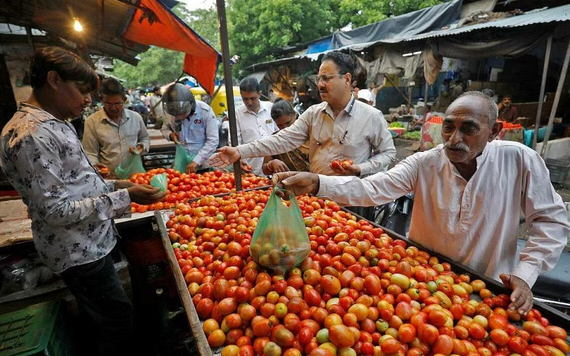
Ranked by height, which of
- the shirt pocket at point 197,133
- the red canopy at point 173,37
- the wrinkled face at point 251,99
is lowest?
the shirt pocket at point 197,133

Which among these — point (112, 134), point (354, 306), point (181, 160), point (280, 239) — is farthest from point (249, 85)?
point (354, 306)

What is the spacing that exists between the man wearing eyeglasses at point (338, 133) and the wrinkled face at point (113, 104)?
1778 millimetres

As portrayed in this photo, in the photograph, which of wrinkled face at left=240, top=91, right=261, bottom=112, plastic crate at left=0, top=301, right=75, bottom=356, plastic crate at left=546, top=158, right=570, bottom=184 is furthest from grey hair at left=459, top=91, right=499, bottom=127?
plastic crate at left=546, top=158, right=570, bottom=184

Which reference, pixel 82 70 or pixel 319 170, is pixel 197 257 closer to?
pixel 82 70

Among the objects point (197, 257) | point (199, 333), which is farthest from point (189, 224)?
point (199, 333)

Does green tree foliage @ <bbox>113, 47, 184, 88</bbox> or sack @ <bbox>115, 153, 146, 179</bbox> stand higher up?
green tree foliage @ <bbox>113, 47, 184, 88</bbox>

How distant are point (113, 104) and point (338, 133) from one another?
297 centimetres

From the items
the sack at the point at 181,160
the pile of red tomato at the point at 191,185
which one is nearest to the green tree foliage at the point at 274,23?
the sack at the point at 181,160

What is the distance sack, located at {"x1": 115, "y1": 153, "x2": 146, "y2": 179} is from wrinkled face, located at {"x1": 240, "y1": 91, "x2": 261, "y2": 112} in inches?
77.7

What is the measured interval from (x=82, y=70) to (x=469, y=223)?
269 centimetres

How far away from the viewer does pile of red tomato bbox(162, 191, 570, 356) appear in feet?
4.71

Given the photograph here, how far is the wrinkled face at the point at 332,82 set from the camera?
304cm

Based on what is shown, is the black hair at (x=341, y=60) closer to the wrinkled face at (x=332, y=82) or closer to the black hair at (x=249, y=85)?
the wrinkled face at (x=332, y=82)

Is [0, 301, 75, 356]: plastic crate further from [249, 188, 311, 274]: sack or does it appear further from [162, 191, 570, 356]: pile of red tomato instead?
[249, 188, 311, 274]: sack
